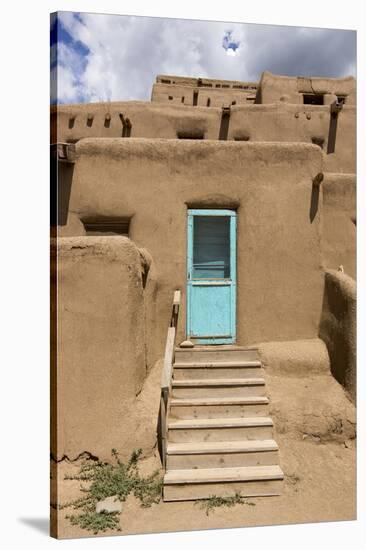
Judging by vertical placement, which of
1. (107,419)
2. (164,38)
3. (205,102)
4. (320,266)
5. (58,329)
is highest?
(205,102)

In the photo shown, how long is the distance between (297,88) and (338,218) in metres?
4.31

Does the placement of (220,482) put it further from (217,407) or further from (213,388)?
(213,388)

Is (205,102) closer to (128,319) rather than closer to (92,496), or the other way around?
(128,319)

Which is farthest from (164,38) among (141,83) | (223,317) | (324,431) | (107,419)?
(324,431)

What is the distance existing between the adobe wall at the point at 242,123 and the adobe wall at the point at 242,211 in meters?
2.82

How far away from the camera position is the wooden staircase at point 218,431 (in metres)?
4.68

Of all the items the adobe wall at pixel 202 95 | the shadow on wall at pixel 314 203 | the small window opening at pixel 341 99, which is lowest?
the shadow on wall at pixel 314 203

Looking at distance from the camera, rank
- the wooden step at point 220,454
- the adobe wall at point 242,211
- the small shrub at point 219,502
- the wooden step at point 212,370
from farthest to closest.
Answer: the adobe wall at point 242,211 → the wooden step at point 212,370 → the wooden step at point 220,454 → the small shrub at point 219,502

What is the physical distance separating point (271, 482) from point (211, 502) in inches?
28.1

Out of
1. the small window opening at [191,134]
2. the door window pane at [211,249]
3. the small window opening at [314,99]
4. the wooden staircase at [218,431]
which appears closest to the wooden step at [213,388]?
the wooden staircase at [218,431]

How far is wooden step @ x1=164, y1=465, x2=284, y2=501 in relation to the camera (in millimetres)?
4578

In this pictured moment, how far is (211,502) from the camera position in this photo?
456 centimetres

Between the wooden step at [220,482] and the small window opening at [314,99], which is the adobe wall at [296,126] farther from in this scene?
the wooden step at [220,482]

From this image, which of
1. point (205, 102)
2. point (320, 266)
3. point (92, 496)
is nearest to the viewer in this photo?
point (92, 496)
